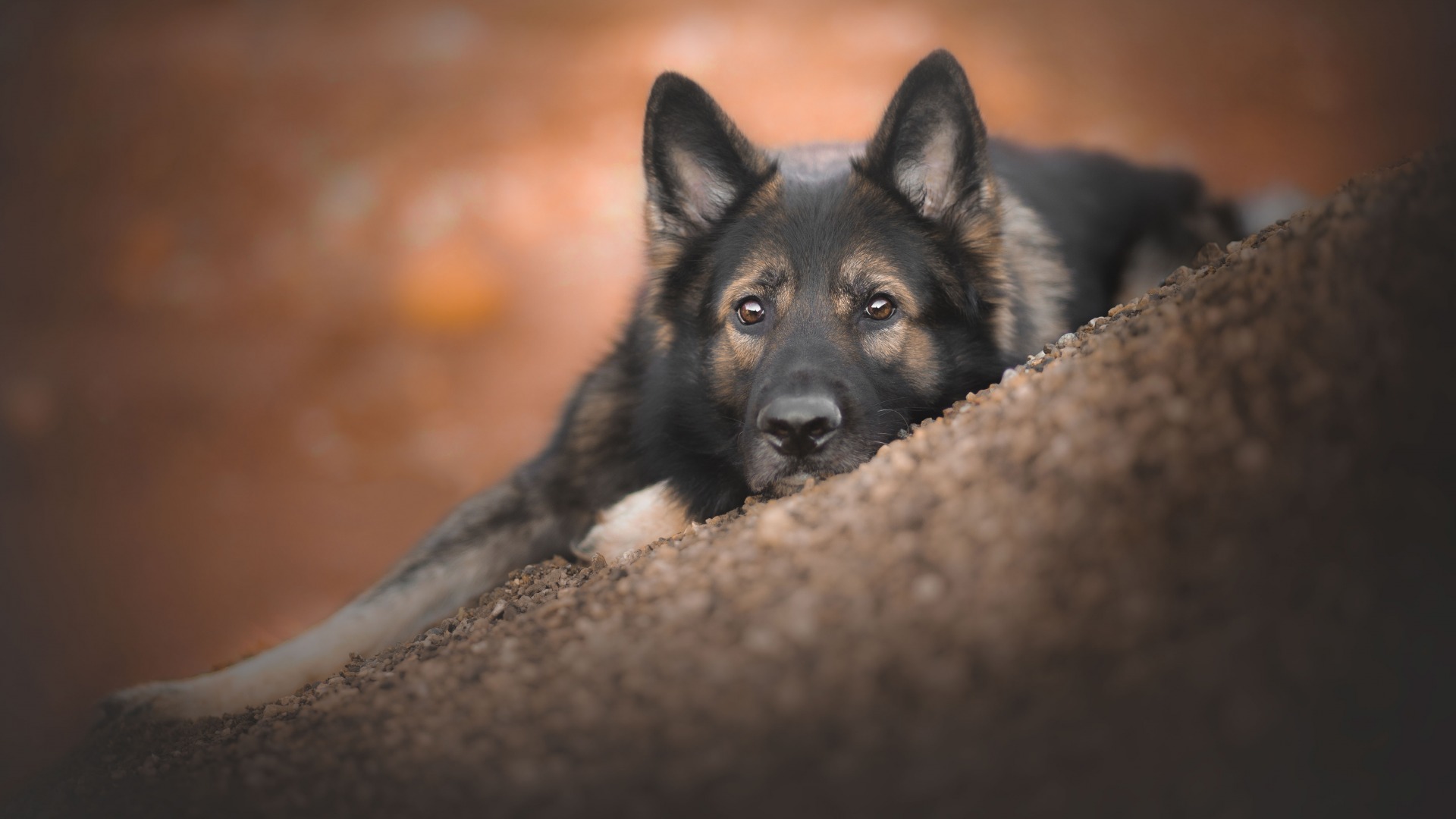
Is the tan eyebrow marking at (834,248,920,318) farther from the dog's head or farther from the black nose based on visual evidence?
the black nose

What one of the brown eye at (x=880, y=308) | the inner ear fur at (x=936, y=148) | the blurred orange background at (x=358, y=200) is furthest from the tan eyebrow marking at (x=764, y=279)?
the blurred orange background at (x=358, y=200)

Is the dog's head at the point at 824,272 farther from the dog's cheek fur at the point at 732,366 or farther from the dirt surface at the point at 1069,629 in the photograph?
the dirt surface at the point at 1069,629

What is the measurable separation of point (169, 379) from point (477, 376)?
5.80 feet

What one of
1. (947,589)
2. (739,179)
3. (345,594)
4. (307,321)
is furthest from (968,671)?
(307,321)

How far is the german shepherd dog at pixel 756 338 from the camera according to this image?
2.74 meters

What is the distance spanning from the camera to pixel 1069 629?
53.8 inches

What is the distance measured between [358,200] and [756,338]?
3934 mm

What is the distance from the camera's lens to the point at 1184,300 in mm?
2080

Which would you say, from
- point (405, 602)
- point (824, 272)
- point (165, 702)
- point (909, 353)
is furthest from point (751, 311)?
point (165, 702)

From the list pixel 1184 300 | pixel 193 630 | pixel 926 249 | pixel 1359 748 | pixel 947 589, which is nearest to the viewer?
pixel 1359 748

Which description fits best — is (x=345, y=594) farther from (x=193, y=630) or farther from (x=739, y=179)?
(x=739, y=179)

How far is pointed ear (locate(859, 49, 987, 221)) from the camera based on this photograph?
2779mm

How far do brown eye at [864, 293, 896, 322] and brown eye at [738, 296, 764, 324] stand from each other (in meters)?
0.34

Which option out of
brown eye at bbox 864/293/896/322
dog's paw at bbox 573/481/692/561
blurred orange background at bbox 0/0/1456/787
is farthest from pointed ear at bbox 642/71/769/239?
blurred orange background at bbox 0/0/1456/787
